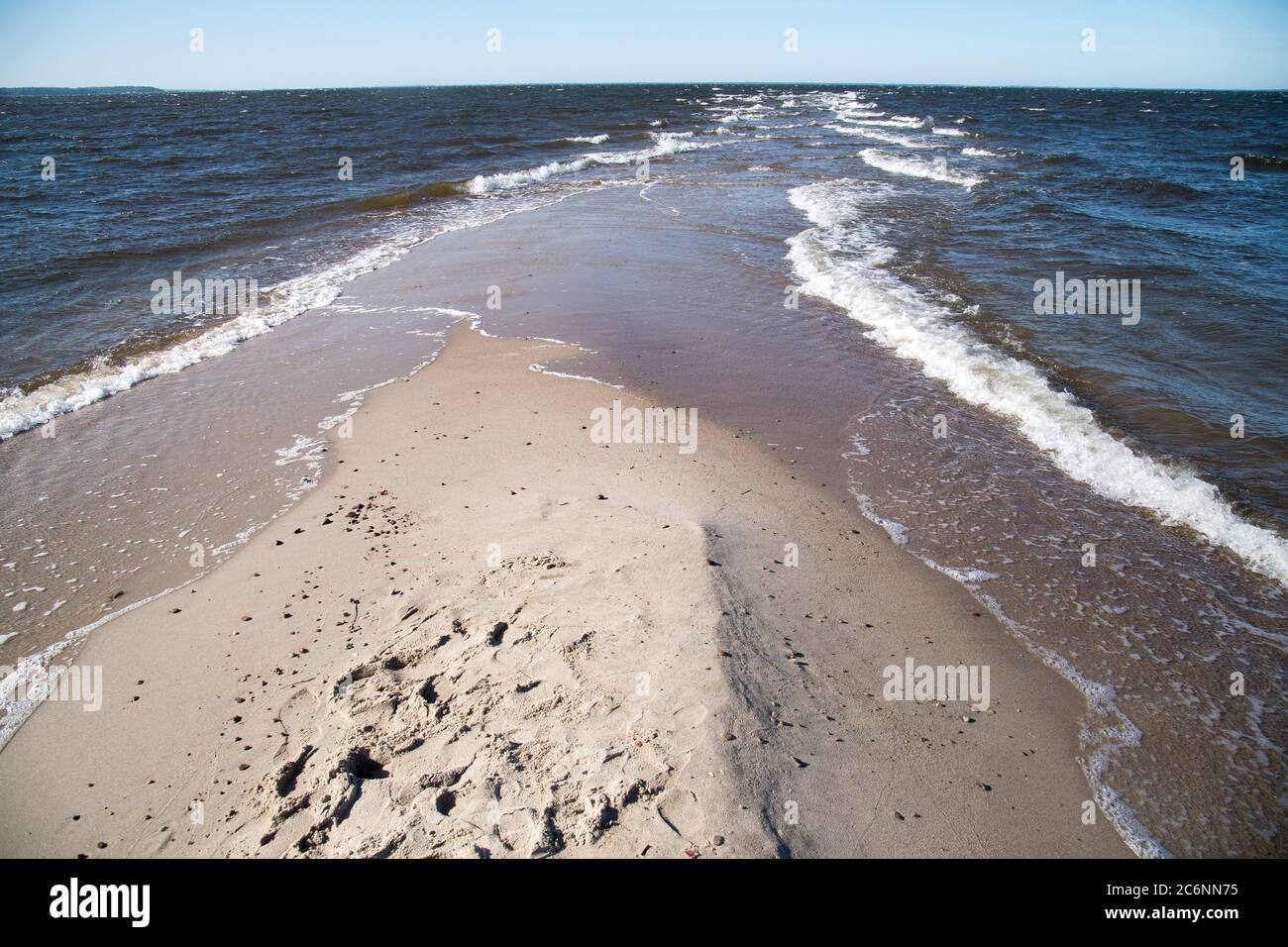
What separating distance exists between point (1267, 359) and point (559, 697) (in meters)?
11.3

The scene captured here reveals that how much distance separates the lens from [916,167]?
27.5m

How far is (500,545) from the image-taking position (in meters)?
5.11

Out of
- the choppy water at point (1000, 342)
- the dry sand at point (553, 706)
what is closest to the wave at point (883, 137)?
the choppy water at point (1000, 342)

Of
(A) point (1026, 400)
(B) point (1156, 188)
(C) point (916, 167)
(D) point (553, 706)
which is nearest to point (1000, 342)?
(A) point (1026, 400)

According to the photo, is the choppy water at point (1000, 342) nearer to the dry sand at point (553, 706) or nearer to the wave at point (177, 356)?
the wave at point (177, 356)

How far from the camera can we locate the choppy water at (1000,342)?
14.9 ft

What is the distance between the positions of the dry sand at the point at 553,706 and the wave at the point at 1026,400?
2747 mm

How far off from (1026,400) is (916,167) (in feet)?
77.9

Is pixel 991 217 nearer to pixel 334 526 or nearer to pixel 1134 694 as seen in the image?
pixel 1134 694

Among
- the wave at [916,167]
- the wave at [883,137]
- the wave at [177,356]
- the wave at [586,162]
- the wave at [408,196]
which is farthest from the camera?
the wave at [883,137]

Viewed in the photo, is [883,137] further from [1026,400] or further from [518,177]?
[1026,400]

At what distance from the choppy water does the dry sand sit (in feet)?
2.24

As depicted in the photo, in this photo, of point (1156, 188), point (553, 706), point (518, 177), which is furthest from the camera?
point (518, 177)
